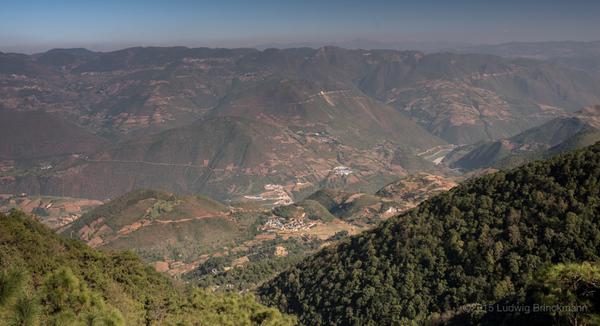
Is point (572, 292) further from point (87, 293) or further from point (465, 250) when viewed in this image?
point (465, 250)

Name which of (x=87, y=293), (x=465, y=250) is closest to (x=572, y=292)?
(x=87, y=293)

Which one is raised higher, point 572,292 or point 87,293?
point 572,292

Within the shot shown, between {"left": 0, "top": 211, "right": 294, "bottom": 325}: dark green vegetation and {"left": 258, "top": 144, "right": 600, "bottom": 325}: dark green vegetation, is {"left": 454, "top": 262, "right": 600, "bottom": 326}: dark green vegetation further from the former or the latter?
{"left": 258, "top": 144, "right": 600, "bottom": 325}: dark green vegetation

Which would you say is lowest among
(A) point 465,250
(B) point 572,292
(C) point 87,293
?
(A) point 465,250

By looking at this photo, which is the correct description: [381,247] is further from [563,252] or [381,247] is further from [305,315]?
[563,252]

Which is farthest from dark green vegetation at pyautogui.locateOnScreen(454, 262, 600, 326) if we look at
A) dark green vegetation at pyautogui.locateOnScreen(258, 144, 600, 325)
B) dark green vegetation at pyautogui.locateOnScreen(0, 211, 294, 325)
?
dark green vegetation at pyautogui.locateOnScreen(258, 144, 600, 325)

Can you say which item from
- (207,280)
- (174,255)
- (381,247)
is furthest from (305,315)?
(174,255)

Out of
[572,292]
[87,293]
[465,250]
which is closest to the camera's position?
[572,292]
